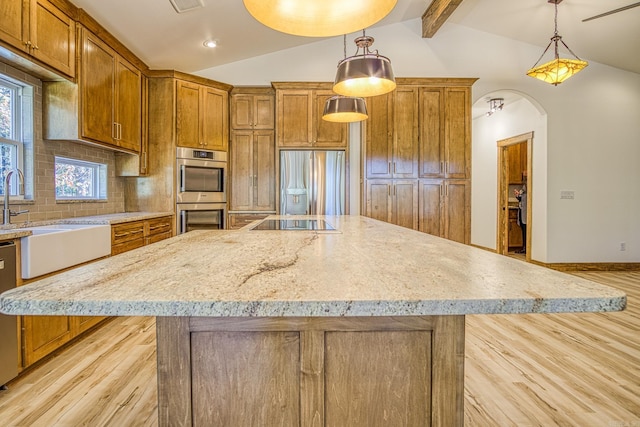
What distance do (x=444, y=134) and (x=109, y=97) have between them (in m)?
3.80

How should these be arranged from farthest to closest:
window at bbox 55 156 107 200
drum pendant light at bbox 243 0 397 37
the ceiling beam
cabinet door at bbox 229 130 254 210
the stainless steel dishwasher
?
cabinet door at bbox 229 130 254 210, the ceiling beam, window at bbox 55 156 107 200, the stainless steel dishwasher, drum pendant light at bbox 243 0 397 37

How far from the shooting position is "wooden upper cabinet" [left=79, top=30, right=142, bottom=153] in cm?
303

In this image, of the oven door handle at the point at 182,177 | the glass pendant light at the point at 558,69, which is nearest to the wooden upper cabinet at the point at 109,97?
the oven door handle at the point at 182,177

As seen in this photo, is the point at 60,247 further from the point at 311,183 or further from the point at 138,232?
the point at 311,183

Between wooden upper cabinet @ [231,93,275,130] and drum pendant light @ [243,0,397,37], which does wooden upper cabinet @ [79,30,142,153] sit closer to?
wooden upper cabinet @ [231,93,275,130]

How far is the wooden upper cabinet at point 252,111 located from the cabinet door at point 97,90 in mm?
1565

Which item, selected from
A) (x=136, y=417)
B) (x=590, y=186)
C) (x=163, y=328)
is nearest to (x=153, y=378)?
(x=136, y=417)

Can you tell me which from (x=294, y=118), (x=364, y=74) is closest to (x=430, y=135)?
(x=294, y=118)

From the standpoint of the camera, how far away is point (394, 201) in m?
4.56

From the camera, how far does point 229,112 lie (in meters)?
4.76

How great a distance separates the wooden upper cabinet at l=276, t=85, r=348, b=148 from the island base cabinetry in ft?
12.6

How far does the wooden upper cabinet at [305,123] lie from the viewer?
457cm

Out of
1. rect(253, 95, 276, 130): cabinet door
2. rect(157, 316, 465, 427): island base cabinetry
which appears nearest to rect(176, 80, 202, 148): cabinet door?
rect(253, 95, 276, 130): cabinet door

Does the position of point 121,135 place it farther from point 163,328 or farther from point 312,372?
point 312,372
